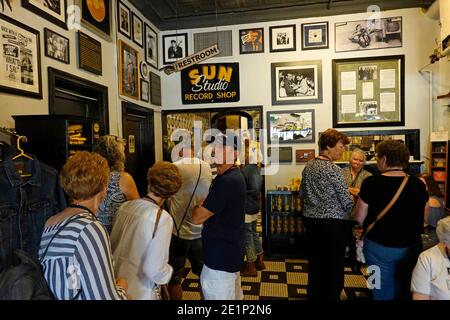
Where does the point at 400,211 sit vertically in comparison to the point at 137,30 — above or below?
below

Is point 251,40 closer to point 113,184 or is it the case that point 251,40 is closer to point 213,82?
point 213,82

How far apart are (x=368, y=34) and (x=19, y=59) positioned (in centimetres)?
393

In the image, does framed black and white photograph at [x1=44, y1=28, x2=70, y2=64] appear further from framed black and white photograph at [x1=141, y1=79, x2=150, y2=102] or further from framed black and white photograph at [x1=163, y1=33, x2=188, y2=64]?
framed black and white photograph at [x1=163, y1=33, x2=188, y2=64]

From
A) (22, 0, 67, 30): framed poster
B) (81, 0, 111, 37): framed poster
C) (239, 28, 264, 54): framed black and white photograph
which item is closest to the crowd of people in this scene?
(22, 0, 67, 30): framed poster

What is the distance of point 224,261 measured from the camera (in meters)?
1.64

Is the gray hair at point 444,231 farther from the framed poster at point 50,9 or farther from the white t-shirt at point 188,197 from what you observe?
the framed poster at point 50,9

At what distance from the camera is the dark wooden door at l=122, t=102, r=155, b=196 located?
3477 millimetres

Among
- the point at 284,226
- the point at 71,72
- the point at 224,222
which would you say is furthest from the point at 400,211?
the point at 71,72

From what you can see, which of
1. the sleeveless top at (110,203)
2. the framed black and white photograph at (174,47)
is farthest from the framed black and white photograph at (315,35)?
the sleeveless top at (110,203)

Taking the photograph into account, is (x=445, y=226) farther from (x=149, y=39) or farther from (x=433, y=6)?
(x=149, y=39)

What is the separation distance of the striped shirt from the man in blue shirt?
28.6 inches

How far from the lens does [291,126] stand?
405 centimetres

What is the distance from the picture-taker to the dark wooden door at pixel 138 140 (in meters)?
3.48
